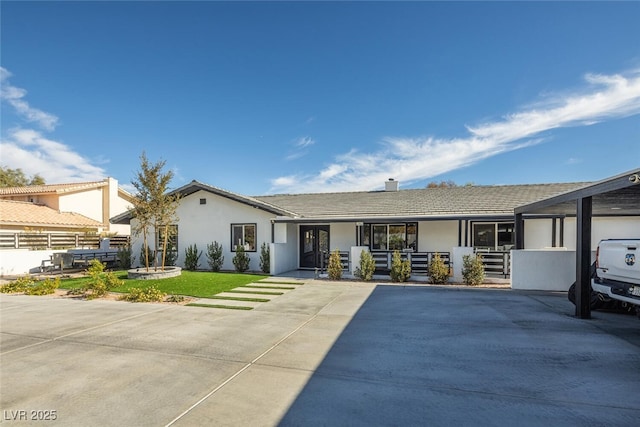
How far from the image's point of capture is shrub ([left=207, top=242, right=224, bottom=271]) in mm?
14992

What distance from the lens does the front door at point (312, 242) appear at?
16.0m

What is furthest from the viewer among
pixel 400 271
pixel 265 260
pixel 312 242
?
pixel 312 242

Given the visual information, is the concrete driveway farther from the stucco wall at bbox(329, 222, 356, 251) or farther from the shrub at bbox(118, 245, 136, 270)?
the shrub at bbox(118, 245, 136, 270)

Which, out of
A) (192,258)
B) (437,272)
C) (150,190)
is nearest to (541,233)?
(437,272)

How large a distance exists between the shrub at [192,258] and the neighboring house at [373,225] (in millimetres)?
266

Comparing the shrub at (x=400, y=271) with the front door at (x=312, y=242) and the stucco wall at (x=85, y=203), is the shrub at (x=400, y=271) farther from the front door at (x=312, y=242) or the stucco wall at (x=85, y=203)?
the stucco wall at (x=85, y=203)

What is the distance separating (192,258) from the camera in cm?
1538

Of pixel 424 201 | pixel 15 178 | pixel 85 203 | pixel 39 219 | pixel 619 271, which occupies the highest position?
pixel 15 178

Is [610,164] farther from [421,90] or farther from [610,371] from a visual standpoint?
[610,371]

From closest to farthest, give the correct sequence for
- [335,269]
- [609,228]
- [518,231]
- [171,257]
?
[518,231] → [335,269] → [609,228] → [171,257]

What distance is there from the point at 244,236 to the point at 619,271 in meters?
13.1

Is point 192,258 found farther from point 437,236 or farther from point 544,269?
point 544,269

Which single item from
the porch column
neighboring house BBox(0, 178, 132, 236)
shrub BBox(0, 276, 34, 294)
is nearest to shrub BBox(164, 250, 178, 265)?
shrub BBox(0, 276, 34, 294)

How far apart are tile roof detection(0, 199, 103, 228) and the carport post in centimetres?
2472
